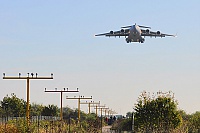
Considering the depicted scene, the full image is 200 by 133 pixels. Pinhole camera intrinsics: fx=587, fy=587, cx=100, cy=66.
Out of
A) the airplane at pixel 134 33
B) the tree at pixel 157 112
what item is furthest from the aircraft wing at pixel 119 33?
the tree at pixel 157 112

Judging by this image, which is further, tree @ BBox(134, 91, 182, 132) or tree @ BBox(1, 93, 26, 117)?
tree @ BBox(1, 93, 26, 117)

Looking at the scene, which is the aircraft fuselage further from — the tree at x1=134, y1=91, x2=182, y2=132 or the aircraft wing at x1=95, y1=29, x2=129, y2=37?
the tree at x1=134, y1=91, x2=182, y2=132

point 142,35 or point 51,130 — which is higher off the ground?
point 142,35

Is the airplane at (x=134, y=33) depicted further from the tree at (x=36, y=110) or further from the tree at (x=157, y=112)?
the tree at (x=157, y=112)

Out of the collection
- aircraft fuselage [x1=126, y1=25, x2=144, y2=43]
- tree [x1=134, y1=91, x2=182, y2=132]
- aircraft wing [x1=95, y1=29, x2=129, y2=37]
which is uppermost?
aircraft wing [x1=95, y1=29, x2=129, y2=37]

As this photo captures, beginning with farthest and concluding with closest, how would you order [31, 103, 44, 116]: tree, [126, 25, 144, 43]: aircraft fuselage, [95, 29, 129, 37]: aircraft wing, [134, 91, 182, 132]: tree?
[31, 103, 44, 116]: tree
[95, 29, 129, 37]: aircraft wing
[126, 25, 144, 43]: aircraft fuselage
[134, 91, 182, 132]: tree

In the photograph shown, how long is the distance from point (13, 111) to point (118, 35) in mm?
19654

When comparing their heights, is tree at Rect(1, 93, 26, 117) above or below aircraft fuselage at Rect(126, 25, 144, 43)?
below

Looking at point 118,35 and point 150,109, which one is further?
point 118,35

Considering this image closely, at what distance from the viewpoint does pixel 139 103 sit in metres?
38.6

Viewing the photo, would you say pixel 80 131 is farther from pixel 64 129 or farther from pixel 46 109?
pixel 46 109

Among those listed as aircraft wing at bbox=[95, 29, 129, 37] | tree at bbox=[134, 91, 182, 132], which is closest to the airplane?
aircraft wing at bbox=[95, 29, 129, 37]

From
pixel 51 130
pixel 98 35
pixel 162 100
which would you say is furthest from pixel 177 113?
pixel 98 35

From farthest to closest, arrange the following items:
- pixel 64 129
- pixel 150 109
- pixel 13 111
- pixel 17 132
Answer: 1. pixel 13 111
2. pixel 150 109
3. pixel 64 129
4. pixel 17 132
